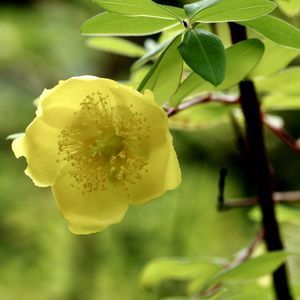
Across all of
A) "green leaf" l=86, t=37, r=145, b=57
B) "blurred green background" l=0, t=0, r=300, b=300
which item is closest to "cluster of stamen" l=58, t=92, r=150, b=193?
"green leaf" l=86, t=37, r=145, b=57

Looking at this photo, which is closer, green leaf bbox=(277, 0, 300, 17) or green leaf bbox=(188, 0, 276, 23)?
green leaf bbox=(188, 0, 276, 23)

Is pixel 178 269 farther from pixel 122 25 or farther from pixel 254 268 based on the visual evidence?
pixel 122 25

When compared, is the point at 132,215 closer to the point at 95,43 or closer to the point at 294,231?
the point at 294,231

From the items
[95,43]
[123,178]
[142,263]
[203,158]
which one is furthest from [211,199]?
[123,178]

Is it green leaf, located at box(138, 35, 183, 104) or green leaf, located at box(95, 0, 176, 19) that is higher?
green leaf, located at box(95, 0, 176, 19)

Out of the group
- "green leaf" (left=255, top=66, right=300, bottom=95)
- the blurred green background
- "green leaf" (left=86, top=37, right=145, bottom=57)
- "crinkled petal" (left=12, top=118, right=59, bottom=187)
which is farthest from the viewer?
the blurred green background

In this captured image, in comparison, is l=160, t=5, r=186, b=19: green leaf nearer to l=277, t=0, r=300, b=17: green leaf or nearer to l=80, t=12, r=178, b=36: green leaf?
l=80, t=12, r=178, b=36: green leaf

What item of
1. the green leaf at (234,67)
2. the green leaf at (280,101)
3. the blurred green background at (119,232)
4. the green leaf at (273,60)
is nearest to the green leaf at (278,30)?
the green leaf at (234,67)
